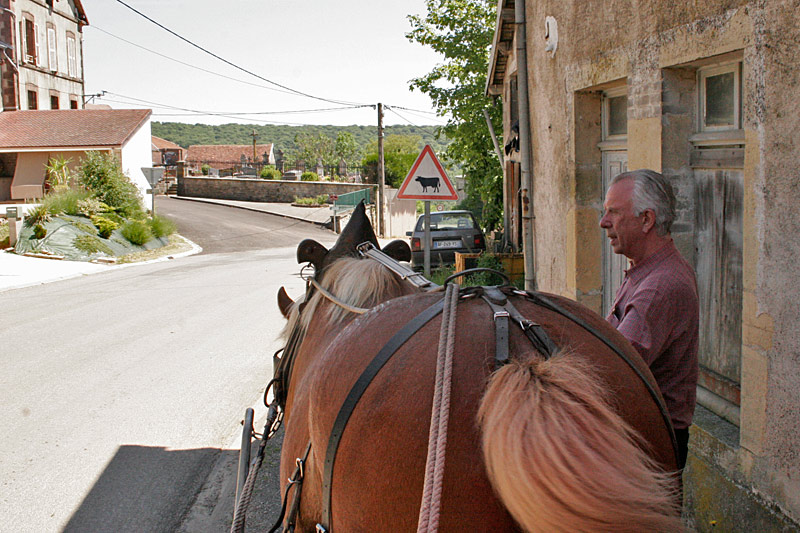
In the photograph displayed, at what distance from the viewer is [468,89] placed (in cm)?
2039

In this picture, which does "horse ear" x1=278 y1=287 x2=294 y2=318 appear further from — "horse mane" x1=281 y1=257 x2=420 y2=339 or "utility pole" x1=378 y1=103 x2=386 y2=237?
"utility pole" x1=378 y1=103 x2=386 y2=237

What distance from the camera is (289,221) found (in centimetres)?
3794

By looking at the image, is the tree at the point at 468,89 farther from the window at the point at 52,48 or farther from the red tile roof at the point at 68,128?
the window at the point at 52,48

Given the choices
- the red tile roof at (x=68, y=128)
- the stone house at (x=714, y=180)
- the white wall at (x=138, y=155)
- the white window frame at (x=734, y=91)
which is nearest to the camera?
the stone house at (x=714, y=180)

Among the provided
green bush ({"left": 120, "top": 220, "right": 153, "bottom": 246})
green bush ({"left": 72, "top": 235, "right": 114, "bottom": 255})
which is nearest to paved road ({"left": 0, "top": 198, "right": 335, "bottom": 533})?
green bush ({"left": 72, "top": 235, "right": 114, "bottom": 255})

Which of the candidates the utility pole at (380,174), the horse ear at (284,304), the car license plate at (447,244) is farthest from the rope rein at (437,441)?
the utility pole at (380,174)

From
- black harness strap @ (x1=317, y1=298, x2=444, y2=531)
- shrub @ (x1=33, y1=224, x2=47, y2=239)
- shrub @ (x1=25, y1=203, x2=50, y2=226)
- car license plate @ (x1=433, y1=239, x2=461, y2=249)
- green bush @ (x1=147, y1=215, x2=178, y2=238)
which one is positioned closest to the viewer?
black harness strap @ (x1=317, y1=298, x2=444, y2=531)

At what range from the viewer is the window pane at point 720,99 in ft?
13.1

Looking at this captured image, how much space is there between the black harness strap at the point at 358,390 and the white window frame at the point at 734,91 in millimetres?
2809

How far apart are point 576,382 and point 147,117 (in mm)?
38937

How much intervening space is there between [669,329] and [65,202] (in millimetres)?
24891

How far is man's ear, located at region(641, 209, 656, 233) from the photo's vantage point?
2.53 m

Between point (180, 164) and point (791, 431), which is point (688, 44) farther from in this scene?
point (180, 164)

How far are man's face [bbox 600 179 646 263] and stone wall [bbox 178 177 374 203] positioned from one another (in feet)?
139
